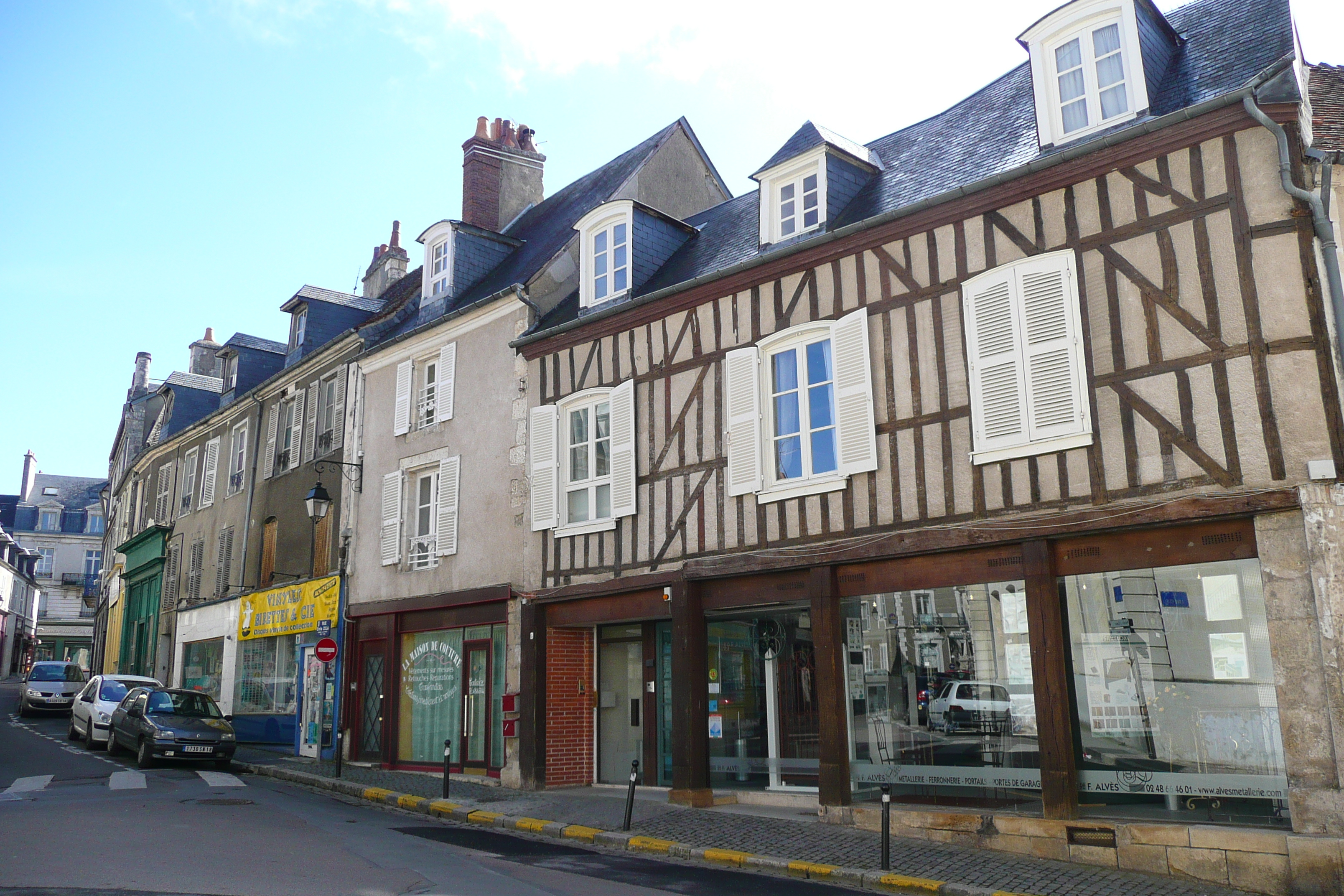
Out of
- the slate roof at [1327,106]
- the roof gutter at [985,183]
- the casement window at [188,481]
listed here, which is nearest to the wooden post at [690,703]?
the roof gutter at [985,183]

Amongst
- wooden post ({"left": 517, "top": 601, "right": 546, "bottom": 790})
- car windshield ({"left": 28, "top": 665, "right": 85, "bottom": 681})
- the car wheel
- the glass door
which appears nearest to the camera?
wooden post ({"left": 517, "top": 601, "right": 546, "bottom": 790})

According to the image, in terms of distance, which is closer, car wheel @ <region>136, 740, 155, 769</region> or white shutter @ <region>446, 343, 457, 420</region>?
car wheel @ <region>136, 740, 155, 769</region>

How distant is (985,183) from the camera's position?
9.04 metres

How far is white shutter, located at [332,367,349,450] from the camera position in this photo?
18.0 metres

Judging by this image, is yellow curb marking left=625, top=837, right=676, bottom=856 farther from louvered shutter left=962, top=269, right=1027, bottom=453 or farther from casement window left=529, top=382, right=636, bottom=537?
louvered shutter left=962, top=269, right=1027, bottom=453

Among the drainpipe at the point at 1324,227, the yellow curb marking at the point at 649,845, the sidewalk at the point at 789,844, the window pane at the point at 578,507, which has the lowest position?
the yellow curb marking at the point at 649,845

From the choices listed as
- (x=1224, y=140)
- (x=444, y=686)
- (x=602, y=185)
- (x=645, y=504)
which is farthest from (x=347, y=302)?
(x=1224, y=140)

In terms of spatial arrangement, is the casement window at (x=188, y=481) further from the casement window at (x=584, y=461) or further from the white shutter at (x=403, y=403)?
the casement window at (x=584, y=461)

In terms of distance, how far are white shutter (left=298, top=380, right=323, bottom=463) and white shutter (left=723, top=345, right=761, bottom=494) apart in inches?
428

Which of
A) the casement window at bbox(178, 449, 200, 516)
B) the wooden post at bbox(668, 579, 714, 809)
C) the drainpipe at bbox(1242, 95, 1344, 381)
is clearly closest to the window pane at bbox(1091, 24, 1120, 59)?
the drainpipe at bbox(1242, 95, 1344, 381)

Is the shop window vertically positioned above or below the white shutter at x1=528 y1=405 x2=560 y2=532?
below

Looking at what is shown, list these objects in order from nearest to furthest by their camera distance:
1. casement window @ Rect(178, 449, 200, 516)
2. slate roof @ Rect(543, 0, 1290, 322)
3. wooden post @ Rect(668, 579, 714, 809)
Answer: slate roof @ Rect(543, 0, 1290, 322)
wooden post @ Rect(668, 579, 714, 809)
casement window @ Rect(178, 449, 200, 516)

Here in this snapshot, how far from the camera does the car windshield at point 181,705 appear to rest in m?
15.5

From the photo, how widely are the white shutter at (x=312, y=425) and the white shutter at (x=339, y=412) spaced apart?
0.76m
